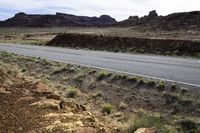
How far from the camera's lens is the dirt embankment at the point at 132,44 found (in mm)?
28814

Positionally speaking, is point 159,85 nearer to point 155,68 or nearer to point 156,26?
point 155,68

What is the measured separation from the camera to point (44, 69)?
1933 cm

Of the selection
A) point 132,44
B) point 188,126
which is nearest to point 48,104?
point 188,126

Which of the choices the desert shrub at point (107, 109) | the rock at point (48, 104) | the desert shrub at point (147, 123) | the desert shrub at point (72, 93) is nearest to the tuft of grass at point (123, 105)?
the desert shrub at point (107, 109)

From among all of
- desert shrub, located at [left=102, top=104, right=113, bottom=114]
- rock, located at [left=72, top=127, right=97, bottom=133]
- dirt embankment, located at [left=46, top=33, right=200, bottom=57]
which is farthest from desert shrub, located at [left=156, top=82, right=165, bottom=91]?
dirt embankment, located at [left=46, top=33, right=200, bottom=57]

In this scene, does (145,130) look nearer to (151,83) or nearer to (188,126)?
(188,126)

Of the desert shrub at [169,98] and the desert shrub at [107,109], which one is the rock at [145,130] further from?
the desert shrub at [169,98]

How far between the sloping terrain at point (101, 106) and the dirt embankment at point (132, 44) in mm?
14238

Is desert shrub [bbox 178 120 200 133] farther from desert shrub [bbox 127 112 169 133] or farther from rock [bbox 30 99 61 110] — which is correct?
rock [bbox 30 99 61 110]

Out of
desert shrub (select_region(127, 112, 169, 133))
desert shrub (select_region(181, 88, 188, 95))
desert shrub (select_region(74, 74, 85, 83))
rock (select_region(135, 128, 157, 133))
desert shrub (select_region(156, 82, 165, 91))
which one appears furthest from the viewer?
desert shrub (select_region(74, 74, 85, 83))

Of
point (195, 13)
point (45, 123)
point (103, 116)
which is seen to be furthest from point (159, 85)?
point (195, 13)

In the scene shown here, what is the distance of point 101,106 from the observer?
36.6ft

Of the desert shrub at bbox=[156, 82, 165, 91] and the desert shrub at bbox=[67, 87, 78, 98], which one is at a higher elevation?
the desert shrub at bbox=[156, 82, 165, 91]

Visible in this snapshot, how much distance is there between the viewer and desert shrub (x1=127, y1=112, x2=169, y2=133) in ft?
27.9
